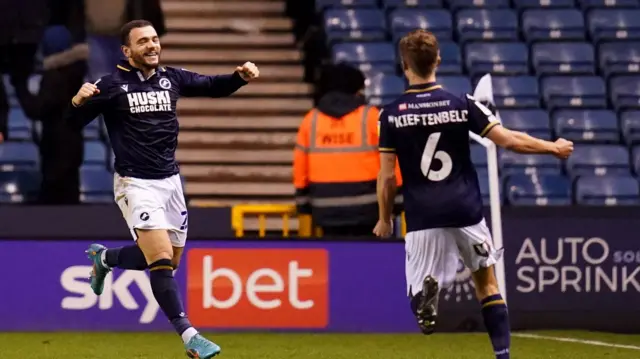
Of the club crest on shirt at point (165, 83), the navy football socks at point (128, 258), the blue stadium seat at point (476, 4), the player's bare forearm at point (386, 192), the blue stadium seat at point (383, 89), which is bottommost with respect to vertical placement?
the navy football socks at point (128, 258)

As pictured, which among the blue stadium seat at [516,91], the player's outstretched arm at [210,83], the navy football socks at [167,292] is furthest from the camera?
the blue stadium seat at [516,91]

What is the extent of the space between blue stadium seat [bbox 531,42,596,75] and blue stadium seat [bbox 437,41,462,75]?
79cm

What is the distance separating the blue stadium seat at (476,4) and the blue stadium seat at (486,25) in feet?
0.44

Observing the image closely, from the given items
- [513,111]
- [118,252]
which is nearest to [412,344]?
[118,252]

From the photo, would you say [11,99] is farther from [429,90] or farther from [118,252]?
[429,90]

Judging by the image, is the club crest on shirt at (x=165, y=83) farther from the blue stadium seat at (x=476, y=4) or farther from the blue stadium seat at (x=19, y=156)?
the blue stadium seat at (x=476, y=4)

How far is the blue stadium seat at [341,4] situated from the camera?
15.1 meters

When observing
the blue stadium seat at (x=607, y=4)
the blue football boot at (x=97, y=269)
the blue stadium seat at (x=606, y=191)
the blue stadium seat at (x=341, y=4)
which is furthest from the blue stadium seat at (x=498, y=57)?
the blue football boot at (x=97, y=269)

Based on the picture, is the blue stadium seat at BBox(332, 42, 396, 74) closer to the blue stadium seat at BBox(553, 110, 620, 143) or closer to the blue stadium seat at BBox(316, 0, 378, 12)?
the blue stadium seat at BBox(316, 0, 378, 12)

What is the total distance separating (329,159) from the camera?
10.8 m

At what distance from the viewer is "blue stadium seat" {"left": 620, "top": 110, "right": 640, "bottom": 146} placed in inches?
550

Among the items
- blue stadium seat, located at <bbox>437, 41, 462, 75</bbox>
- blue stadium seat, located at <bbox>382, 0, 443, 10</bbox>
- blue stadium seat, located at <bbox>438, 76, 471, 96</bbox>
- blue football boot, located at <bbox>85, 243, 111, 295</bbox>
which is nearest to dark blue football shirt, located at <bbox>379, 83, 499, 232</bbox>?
blue football boot, located at <bbox>85, 243, 111, 295</bbox>

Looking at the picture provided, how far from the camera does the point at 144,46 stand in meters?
8.32

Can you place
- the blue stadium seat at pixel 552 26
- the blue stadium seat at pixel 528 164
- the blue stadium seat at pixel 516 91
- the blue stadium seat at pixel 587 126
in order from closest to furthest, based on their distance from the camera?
the blue stadium seat at pixel 528 164, the blue stadium seat at pixel 587 126, the blue stadium seat at pixel 516 91, the blue stadium seat at pixel 552 26
